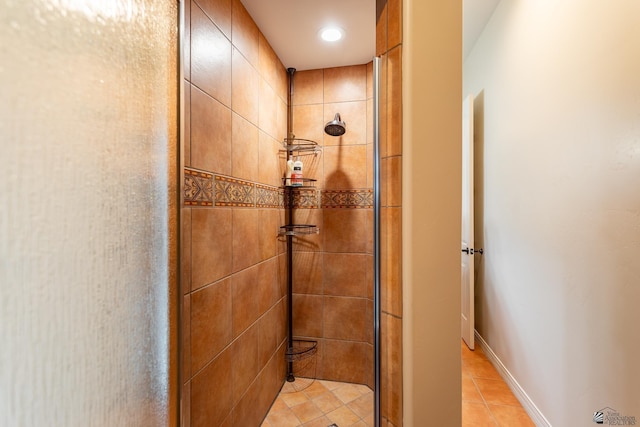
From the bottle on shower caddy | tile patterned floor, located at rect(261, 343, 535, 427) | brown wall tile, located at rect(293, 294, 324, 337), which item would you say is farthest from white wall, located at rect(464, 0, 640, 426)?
the bottle on shower caddy

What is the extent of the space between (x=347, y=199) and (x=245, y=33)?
1.15m

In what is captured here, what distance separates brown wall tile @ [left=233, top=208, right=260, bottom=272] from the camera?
1.24m

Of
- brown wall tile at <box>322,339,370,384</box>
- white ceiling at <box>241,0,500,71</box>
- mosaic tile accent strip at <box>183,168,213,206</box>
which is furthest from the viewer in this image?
brown wall tile at <box>322,339,370,384</box>

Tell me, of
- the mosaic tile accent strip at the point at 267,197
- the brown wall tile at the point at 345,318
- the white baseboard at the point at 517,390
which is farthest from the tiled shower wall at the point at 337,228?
the white baseboard at the point at 517,390

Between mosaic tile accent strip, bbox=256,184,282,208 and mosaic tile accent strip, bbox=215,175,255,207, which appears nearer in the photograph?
mosaic tile accent strip, bbox=215,175,255,207

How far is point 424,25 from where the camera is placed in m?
0.66

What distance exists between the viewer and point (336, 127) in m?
1.72

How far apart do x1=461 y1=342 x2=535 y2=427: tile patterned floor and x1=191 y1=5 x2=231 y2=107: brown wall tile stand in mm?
2123

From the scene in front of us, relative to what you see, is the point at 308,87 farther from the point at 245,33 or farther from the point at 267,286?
the point at 267,286

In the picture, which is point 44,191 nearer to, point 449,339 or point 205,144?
point 205,144

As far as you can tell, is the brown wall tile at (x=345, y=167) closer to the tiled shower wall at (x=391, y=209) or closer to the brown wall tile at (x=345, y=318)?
the brown wall tile at (x=345, y=318)

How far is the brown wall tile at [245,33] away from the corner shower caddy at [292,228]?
0.48 m

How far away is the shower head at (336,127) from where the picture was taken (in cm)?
170

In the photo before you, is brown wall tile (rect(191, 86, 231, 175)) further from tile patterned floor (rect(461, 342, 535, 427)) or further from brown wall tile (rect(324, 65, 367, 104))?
tile patterned floor (rect(461, 342, 535, 427))
